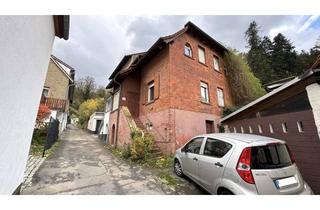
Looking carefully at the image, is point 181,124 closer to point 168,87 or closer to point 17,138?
point 168,87

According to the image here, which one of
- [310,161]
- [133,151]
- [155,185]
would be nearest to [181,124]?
[133,151]

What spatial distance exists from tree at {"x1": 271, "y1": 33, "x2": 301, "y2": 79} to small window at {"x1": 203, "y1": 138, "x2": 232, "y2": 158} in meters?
22.4

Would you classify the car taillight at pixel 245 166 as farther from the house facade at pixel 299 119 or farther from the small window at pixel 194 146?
the house facade at pixel 299 119

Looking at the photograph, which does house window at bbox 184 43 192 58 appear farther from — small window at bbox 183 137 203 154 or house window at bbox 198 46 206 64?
small window at bbox 183 137 203 154

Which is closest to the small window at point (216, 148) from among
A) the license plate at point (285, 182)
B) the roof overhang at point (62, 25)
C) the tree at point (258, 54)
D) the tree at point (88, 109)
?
the license plate at point (285, 182)

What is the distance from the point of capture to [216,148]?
380cm

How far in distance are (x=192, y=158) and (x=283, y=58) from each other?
27.8 meters

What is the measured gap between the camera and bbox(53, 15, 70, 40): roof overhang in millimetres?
4306

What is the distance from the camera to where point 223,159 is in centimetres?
335

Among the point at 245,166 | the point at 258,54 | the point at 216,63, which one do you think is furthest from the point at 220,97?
the point at 258,54

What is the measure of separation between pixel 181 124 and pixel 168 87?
230 centimetres

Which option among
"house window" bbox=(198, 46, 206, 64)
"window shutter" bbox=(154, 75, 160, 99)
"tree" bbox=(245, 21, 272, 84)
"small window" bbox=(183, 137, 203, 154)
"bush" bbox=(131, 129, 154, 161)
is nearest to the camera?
"small window" bbox=(183, 137, 203, 154)

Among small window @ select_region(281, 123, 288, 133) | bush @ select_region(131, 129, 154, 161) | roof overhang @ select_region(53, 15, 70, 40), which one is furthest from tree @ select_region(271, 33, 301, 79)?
roof overhang @ select_region(53, 15, 70, 40)
